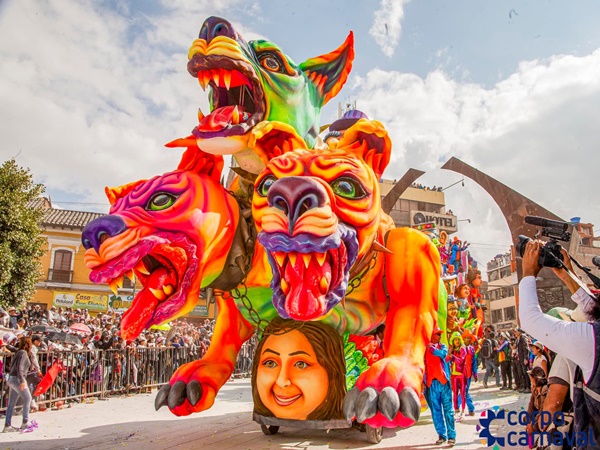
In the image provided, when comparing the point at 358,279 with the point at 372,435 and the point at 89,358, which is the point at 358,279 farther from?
the point at 89,358

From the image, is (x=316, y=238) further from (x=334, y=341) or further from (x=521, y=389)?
(x=521, y=389)

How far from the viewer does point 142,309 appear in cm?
319

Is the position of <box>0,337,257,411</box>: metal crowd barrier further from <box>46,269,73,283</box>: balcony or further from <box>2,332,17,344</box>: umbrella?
<box>46,269,73,283</box>: balcony

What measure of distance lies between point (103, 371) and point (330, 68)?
758cm

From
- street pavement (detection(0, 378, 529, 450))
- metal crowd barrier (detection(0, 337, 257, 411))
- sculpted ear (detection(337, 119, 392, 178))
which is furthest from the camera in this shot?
metal crowd barrier (detection(0, 337, 257, 411))

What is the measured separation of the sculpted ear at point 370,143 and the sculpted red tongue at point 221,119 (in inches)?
30.3

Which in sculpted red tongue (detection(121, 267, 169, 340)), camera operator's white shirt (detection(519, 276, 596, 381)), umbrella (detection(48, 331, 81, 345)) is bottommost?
umbrella (detection(48, 331, 81, 345))

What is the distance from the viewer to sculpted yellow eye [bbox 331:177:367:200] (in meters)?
3.04

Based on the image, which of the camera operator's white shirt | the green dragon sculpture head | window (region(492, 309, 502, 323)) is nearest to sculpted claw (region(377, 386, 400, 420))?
the camera operator's white shirt

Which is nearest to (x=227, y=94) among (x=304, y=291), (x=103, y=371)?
(x=304, y=291)

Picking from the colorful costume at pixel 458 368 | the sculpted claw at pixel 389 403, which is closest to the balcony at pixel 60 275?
the colorful costume at pixel 458 368

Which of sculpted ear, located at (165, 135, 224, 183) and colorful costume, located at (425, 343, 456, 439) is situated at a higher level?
sculpted ear, located at (165, 135, 224, 183)

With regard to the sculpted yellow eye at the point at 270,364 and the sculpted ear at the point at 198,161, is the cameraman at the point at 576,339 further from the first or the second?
the sculpted ear at the point at 198,161

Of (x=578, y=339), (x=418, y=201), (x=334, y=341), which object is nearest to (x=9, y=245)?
(x=334, y=341)
